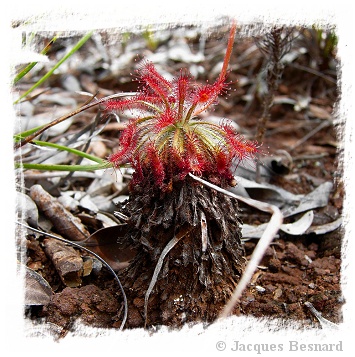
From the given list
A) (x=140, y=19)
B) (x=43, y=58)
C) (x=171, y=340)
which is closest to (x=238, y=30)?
(x=140, y=19)

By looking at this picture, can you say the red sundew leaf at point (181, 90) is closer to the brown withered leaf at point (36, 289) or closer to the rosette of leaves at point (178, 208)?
the rosette of leaves at point (178, 208)

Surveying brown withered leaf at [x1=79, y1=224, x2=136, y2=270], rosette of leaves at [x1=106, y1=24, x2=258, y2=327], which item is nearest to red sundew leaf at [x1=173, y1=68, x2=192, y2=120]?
rosette of leaves at [x1=106, y1=24, x2=258, y2=327]

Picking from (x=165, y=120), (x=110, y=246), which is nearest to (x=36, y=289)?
(x=110, y=246)

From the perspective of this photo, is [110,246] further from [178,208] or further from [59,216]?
[178,208]

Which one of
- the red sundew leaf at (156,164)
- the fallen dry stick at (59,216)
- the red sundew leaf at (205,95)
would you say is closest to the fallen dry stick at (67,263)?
the fallen dry stick at (59,216)

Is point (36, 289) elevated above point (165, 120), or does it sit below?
below
